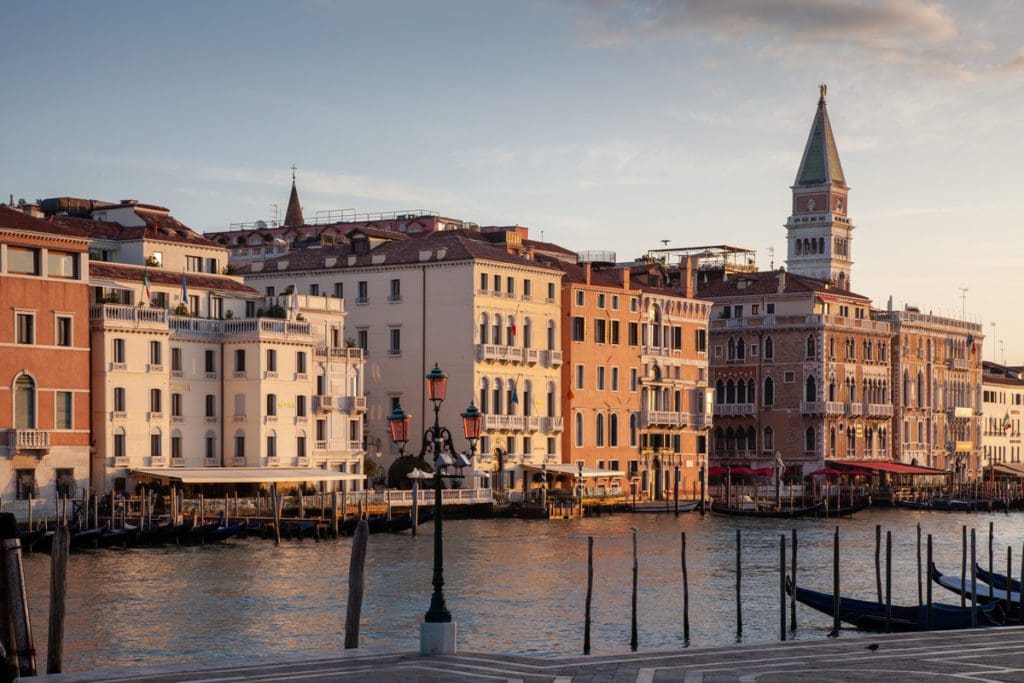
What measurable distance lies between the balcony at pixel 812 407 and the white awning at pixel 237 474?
97.2 ft

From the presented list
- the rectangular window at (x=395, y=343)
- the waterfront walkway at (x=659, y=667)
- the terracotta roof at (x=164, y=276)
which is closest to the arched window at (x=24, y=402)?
the terracotta roof at (x=164, y=276)

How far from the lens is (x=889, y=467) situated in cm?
7738

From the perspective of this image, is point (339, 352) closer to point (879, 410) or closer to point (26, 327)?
point (26, 327)

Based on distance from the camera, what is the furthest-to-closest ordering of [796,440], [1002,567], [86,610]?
1. [796,440]
2. [1002,567]
3. [86,610]

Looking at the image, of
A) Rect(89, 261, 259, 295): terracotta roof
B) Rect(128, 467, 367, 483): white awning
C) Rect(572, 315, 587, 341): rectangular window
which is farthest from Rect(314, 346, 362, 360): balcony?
Rect(572, 315, 587, 341): rectangular window

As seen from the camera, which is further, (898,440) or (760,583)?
(898,440)

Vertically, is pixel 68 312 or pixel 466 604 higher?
pixel 68 312

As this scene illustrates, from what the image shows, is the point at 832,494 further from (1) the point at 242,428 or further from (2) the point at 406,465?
(1) the point at 242,428

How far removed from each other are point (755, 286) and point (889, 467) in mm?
9538

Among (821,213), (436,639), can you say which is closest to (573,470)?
(436,639)

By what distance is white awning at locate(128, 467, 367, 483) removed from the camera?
4766 cm

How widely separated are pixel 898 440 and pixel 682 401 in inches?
630

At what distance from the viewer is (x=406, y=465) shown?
55.8 meters

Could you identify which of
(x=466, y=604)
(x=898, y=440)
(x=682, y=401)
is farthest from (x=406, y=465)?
(x=898, y=440)
